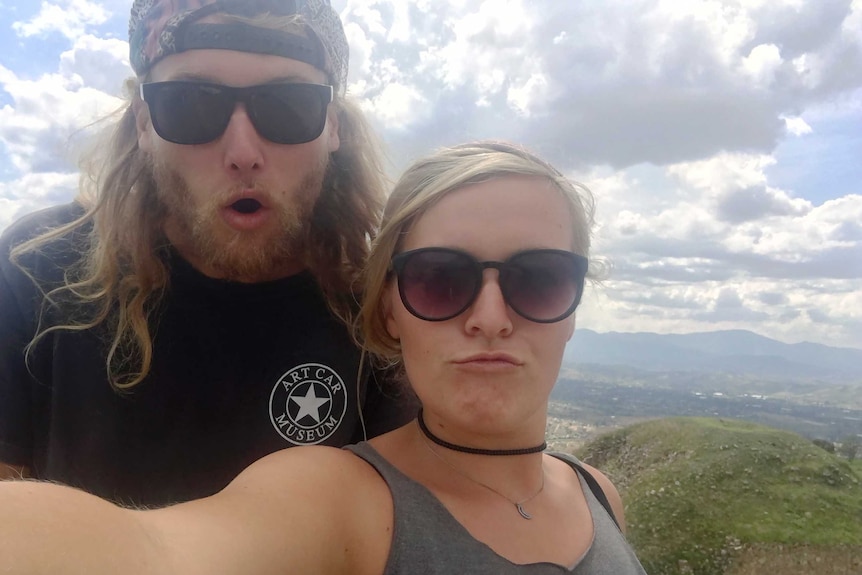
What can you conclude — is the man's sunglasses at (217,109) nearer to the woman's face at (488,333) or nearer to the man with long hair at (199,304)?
the man with long hair at (199,304)

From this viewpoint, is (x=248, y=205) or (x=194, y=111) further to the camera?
(x=248, y=205)


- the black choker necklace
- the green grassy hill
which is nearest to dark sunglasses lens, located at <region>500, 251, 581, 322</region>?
the black choker necklace

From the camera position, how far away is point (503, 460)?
2682 mm

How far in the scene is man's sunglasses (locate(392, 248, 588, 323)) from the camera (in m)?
2.42

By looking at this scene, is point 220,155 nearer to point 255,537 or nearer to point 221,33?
point 221,33

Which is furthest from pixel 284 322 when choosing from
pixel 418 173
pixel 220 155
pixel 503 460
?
pixel 503 460

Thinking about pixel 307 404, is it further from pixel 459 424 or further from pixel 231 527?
pixel 231 527

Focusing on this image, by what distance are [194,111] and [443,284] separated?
1839mm

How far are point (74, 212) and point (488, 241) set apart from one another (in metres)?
3.09

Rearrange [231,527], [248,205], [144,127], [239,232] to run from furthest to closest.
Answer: [144,127], [248,205], [239,232], [231,527]

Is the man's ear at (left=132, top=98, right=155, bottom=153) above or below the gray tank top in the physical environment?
above

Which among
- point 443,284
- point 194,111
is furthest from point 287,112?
point 443,284

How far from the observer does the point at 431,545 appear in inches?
85.7

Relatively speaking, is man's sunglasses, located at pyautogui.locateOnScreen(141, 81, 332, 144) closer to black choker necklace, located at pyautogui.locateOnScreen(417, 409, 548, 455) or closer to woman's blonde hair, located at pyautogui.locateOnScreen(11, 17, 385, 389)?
woman's blonde hair, located at pyautogui.locateOnScreen(11, 17, 385, 389)
